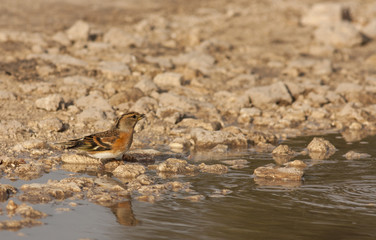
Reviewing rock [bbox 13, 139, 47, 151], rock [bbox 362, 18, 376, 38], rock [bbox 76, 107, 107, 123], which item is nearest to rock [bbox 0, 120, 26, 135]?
rock [bbox 13, 139, 47, 151]

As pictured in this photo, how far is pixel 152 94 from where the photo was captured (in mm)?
11375

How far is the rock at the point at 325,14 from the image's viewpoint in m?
17.2

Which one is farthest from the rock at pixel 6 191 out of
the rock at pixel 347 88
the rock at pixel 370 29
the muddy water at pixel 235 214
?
the rock at pixel 370 29

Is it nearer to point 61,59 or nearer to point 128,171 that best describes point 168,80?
point 61,59

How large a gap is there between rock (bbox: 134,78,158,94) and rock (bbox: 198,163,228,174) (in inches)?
145

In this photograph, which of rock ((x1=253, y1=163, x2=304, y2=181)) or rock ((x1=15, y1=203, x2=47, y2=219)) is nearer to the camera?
rock ((x1=15, y1=203, x2=47, y2=219))

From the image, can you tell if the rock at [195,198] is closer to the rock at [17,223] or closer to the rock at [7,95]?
the rock at [17,223]

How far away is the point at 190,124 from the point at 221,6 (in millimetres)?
9746

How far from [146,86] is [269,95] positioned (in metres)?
2.33

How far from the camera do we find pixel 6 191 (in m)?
6.51

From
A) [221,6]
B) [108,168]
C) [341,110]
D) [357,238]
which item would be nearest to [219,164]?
[108,168]

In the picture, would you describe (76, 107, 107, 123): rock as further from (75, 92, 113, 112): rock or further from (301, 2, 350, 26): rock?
(301, 2, 350, 26): rock

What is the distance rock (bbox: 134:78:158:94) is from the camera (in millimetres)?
11438

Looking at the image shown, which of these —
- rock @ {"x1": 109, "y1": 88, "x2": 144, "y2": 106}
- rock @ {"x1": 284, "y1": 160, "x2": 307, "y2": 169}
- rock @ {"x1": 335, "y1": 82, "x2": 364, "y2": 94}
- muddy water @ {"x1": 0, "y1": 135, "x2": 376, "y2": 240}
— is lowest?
muddy water @ {"x1": 0, "y1": 135, "x2": 376, "y2": 240}
